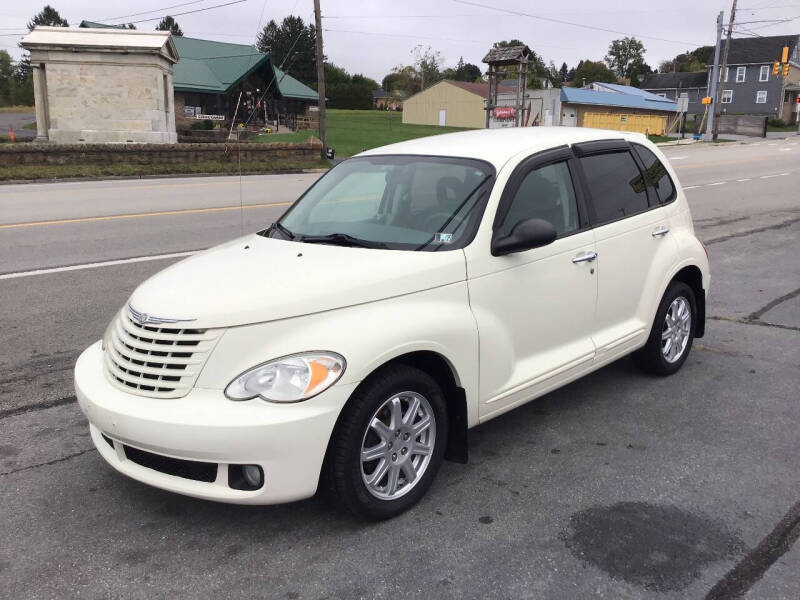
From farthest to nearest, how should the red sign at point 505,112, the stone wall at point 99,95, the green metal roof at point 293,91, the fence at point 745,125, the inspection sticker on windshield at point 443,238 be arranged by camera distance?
1. the fence at point 745,125
2. the green metal roof at point 293,91
3. the red sign at point 505,112
4. the stone wall at point 99,95
5. the inspection sticker on windshield at point 443,238

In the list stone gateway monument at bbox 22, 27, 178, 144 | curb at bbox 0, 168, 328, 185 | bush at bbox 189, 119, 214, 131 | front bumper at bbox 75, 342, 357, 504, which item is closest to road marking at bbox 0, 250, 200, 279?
front bumper at bbox 75, 342, 357, 504

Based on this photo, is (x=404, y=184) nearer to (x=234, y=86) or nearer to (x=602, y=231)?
(x=602, y=231)

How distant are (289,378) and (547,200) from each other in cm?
197

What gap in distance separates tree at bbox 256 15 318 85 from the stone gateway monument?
6729 cm

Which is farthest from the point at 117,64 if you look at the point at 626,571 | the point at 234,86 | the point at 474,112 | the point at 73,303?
the point at 474,112

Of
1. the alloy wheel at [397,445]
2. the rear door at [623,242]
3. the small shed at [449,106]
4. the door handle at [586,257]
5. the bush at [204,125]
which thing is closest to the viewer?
the alloy wheel at [397,445]

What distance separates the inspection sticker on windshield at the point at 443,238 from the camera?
3.66m

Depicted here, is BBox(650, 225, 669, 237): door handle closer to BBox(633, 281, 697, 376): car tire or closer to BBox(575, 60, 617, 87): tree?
BBox(633, 281, 697, 376): car tire

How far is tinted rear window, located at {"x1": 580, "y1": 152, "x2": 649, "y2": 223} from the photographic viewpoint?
4.50m

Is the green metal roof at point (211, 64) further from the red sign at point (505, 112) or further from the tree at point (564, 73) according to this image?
the tree at point (564, 73)

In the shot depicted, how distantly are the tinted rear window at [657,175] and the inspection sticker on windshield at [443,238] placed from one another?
6.60 feet

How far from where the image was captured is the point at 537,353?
402 cm

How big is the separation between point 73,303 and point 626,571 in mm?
5718

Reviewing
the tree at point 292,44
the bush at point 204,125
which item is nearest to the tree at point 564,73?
the tree at point 292,44
